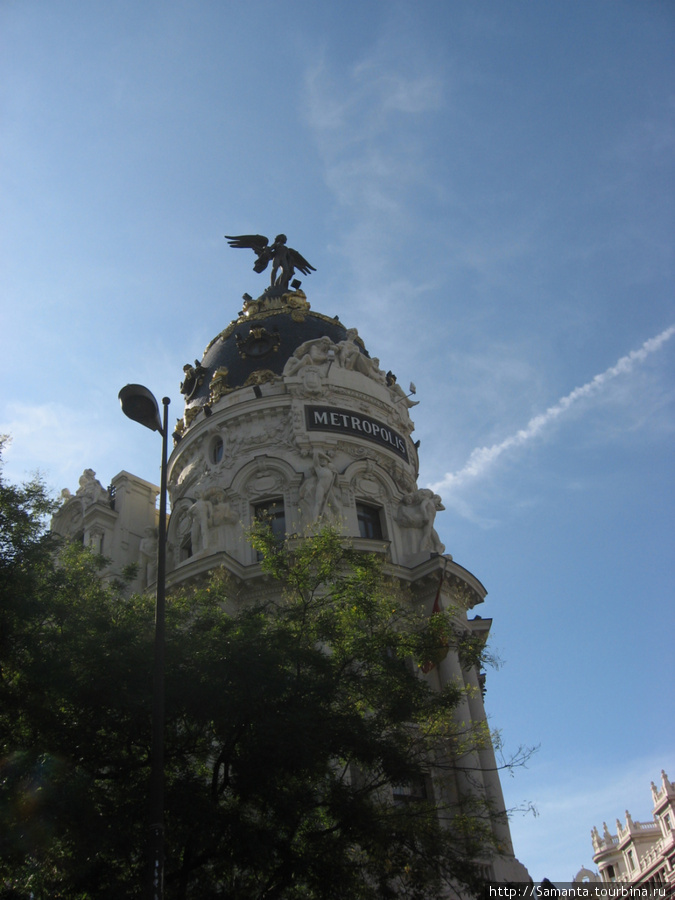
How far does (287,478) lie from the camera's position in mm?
32469

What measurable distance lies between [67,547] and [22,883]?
8.62m

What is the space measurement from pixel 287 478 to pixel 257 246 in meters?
19.5

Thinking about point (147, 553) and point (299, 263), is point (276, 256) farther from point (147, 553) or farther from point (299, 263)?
Answer: point (147, 553)

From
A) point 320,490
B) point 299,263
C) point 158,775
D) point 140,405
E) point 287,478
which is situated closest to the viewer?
point 158,775

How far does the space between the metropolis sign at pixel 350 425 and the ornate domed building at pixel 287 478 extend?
5cm

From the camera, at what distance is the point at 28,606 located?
49.7 ft

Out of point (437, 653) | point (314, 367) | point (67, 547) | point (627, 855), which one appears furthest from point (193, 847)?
point (627, 855)

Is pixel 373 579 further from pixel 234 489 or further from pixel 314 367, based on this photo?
pixel 314 367

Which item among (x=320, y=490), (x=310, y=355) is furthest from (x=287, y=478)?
(x=310, y=355)

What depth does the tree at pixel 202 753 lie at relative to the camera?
13328 millimetres

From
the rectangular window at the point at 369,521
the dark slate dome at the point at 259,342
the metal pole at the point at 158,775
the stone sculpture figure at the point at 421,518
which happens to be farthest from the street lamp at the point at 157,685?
the dark slate dome at the point at 259,342

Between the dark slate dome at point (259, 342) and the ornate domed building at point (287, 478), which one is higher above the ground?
the dark slate dome at point (259, 342)

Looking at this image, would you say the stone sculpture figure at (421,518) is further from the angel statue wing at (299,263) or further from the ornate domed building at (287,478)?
the angel statue wing at (299,263)

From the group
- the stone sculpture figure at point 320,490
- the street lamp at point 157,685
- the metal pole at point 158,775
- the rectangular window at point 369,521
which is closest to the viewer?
the metal pole at point 158,775
